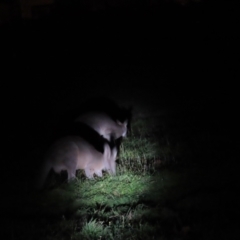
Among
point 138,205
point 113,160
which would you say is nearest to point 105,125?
point 113,160

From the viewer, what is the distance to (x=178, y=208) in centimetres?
678

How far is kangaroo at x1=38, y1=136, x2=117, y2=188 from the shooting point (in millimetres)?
7977

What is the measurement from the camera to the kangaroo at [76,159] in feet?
26.2

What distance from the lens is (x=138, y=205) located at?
6941 millimetres

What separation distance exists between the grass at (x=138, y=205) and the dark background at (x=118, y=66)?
151cm

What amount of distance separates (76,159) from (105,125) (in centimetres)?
251

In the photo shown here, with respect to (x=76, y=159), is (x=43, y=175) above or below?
below

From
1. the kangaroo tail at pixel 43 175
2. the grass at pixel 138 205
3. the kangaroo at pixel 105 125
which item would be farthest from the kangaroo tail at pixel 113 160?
the kangaroo at pixel 105 125

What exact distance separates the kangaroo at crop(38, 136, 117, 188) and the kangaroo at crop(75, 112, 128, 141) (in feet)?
5.46

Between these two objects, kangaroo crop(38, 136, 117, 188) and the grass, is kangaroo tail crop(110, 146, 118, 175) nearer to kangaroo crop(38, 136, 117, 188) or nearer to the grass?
kangaroo crop(38, 136, 117, 188)

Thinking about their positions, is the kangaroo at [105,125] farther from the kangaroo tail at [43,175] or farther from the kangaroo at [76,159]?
the kangaroo tail at [43,175]

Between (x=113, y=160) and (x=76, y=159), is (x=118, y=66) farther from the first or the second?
(x=76, y=159)

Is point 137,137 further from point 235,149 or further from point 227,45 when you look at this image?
point 227,45

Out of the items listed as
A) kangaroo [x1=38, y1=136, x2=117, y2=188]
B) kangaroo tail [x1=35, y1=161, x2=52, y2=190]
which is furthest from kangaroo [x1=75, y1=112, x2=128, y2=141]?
kangaroo tail [x1=35, y1=161, x2=52, y2=190]
